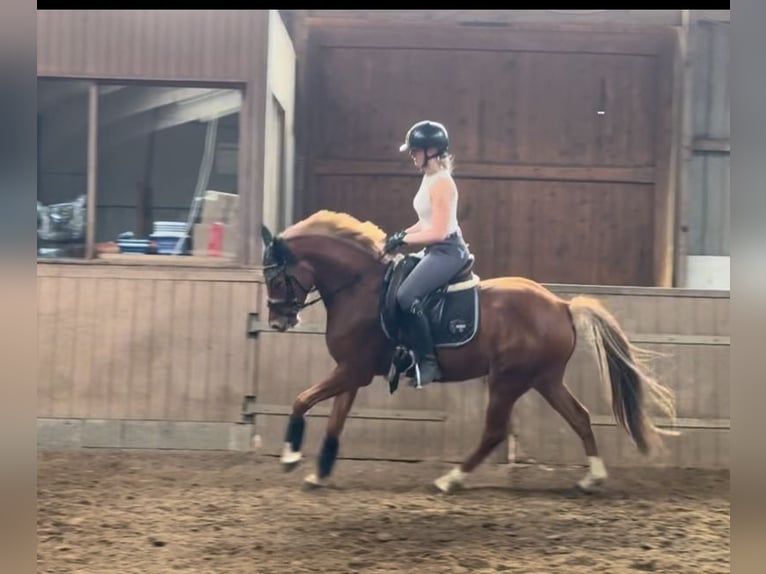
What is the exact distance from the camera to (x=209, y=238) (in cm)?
436

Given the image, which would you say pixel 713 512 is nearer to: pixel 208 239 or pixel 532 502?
pixel 532 502

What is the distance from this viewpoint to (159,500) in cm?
404

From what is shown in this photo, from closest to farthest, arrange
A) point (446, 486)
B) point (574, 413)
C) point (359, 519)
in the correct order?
point (359, 519), point (446, 486), point (574, 413)

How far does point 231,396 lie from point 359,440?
69 cm

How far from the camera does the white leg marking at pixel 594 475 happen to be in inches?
163

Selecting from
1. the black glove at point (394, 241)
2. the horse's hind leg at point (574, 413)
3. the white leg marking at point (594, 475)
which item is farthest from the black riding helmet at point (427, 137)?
the white leg marking at point (594, 475)

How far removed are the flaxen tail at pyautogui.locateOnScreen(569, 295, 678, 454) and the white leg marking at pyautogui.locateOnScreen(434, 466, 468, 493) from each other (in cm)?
81

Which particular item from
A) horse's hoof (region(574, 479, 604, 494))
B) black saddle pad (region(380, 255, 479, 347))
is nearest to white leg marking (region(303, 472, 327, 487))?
black saddle pad (region(380, 255, 479, 347))

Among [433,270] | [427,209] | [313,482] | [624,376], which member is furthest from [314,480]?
[624,376]

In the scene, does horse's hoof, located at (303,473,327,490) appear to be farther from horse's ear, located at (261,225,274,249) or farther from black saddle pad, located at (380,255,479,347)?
horse's ear, located at (261,225,274,249)

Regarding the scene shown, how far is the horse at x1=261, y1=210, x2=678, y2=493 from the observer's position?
4.16m

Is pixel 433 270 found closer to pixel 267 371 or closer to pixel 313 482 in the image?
pixel 267 371

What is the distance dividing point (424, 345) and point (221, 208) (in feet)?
4.02

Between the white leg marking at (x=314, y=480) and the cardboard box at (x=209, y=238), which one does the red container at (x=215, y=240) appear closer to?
the cardboard box at (x=209, y=238)
